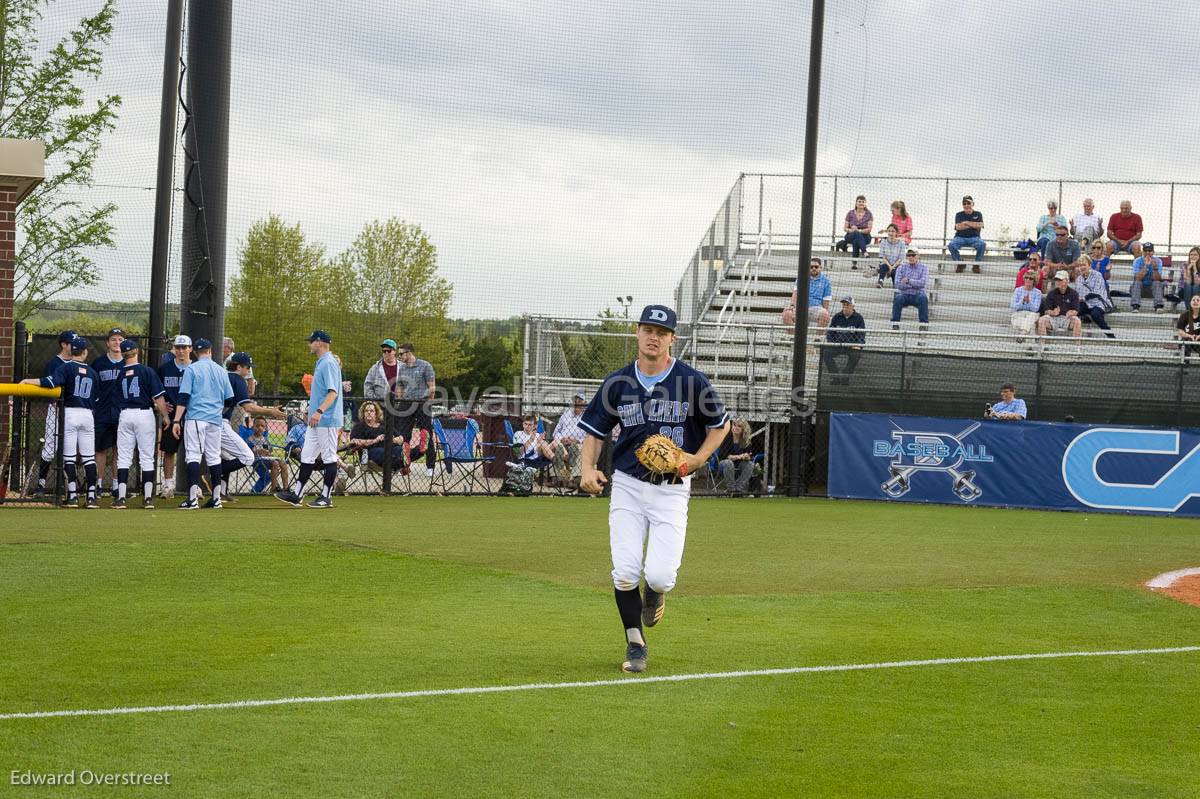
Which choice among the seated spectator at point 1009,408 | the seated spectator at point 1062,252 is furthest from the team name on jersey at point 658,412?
the seated spectator at point 1062,252

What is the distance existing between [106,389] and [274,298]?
26.4 m

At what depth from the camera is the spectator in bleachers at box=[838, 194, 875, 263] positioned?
29094 mm

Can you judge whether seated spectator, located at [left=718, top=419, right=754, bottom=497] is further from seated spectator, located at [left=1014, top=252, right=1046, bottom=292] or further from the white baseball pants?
the white baseball pants

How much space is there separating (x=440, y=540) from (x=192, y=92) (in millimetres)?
8469

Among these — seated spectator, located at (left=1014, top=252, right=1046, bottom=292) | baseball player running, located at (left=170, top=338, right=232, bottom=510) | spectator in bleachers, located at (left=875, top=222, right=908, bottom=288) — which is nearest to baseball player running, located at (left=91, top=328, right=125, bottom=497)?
baseball player running, located at (left=170, top=338, right=232, bottom=510)

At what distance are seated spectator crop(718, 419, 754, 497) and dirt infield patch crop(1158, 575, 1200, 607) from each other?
33.2ft

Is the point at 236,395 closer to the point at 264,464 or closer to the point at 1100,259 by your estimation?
the point at 264,464

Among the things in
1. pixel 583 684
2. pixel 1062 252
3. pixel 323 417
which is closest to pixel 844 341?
pixel 1062 252

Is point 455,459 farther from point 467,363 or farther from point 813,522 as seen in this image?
point 467,363

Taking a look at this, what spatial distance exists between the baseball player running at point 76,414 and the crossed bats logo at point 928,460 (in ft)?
39.3

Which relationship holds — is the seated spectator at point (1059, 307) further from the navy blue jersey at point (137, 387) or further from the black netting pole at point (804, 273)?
the navy blue jersey at point (137, 387)

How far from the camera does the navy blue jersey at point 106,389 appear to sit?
54.1 ft

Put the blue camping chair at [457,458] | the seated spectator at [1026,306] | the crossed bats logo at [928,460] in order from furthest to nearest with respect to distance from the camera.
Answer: the seated spectator at [1026,306] → the blue camping chair at [457,458] → the crossed bats logo at [928,460]

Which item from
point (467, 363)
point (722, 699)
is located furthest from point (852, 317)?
point (467, 363)
